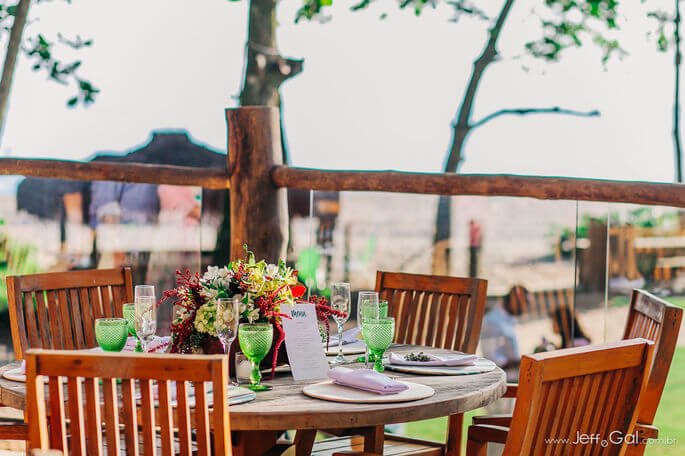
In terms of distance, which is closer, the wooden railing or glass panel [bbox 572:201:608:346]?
glass panel [bbox 572:201:608:346]

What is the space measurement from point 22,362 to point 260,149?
175cm

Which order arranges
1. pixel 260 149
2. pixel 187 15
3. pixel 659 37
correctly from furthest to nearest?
pixel 187 15
pixel 659 37
pixel 260 149

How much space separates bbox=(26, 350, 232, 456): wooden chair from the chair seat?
907 millimetres

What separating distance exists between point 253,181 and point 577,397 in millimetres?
2354

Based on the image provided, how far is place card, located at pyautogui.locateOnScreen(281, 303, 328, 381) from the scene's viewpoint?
189 cm

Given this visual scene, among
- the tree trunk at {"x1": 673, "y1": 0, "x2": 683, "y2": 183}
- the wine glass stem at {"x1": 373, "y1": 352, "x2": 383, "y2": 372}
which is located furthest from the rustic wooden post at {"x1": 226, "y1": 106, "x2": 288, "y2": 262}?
the tree trunk at {"x1": 673, "y1": 0, "x2": 683, "y2": 183}

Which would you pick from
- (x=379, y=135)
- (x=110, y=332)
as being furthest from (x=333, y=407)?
(x=379, y=135)

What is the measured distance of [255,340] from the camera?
5.68ft

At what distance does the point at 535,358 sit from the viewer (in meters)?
1.27

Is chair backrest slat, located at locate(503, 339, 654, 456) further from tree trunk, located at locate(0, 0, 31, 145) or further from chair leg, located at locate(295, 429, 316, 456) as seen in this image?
tree trunk, located at locate(0, 0, 31, 145)

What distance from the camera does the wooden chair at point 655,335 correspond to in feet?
6.37

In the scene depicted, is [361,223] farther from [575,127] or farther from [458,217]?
[575,127]

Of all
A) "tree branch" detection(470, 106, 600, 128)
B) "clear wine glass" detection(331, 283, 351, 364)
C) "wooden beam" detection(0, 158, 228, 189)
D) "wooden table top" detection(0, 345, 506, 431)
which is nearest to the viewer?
"wooden table top" detection(0, 345, 506, 431)

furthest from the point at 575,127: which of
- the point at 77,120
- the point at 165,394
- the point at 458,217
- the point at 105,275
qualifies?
the point at 165,394
